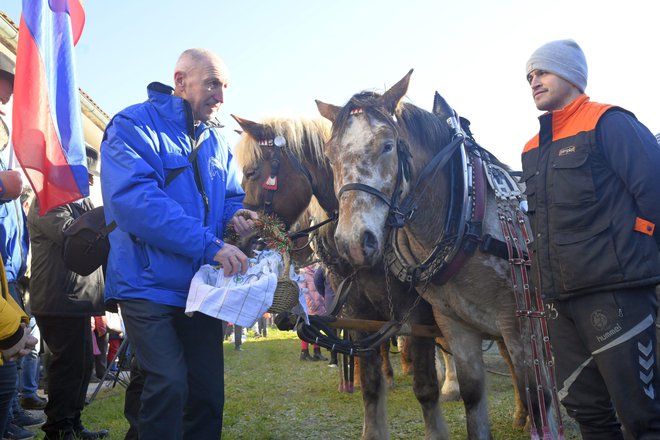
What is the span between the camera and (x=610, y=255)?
2207mm

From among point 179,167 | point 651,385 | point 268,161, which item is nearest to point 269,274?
point 179,167

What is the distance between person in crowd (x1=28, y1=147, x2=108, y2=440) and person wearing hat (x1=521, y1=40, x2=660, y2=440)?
10.5 feet

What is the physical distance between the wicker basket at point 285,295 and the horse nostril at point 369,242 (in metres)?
0.40

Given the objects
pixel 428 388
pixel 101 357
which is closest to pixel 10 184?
pixel 428 388

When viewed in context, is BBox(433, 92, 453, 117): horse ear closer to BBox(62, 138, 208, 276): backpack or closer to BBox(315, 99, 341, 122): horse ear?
BBox(315, 99, 341, 122): horse ear

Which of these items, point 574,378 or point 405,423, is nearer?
point 574,378

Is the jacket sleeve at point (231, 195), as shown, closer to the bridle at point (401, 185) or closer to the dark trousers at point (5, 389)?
the bridle at point (401, 185)

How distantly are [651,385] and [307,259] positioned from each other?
137 inches

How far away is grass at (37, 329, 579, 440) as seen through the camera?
4824 mm

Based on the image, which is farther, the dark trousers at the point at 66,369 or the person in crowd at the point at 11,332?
the dark trousers at the point at 66,369

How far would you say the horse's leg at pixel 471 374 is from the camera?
345cm

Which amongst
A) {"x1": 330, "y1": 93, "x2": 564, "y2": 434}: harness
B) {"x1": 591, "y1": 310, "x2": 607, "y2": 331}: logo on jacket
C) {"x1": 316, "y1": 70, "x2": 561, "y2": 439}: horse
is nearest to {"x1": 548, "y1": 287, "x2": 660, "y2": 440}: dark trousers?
{"x1": 591, "y1": 310, "x2": 607, "y2": 331}: logo on jacket

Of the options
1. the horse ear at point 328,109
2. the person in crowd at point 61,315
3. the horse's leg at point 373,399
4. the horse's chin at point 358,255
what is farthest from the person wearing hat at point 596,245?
the person in crowd at point 61,315

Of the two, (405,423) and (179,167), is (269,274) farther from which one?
(405,423)
